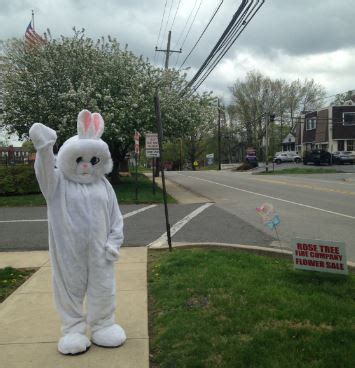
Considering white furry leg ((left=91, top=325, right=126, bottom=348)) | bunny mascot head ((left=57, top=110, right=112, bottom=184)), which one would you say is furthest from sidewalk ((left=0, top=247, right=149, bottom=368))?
bunny mascot head ((left=57, top=110, right=112, bottom=184))

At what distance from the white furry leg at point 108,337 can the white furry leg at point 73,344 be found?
4.6 inches

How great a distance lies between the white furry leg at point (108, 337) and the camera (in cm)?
405

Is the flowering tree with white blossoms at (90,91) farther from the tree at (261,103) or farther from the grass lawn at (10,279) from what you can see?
the tree at (261,103)

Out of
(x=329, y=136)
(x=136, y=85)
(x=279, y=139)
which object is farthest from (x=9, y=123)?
(x=279, y=139)

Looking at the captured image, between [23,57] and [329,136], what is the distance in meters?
41.4

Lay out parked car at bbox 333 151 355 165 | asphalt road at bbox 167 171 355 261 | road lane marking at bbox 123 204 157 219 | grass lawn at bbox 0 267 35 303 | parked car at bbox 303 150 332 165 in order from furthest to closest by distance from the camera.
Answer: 1. parked car at bbox 303 150 332 165
2. parked car at bbox 333 151 355 165
3. road lane marking at bbox 123 204 157 219
4. asphalt road at bbox 167 171 355 261
5. grass lawn at bbox 0 267 35 303

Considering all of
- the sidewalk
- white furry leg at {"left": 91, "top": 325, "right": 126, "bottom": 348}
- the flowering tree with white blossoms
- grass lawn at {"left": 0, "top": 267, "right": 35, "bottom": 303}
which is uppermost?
the flowering tree with white blossoms

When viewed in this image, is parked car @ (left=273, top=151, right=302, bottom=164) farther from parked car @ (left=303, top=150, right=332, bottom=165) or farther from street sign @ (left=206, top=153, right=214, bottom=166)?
street sign @ (left=206, top=153, right=214, bottom=166)

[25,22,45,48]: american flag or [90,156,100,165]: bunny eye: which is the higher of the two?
[25,22,45,48]: american flag

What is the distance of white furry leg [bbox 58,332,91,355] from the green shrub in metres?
15.5

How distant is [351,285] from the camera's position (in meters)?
5.42

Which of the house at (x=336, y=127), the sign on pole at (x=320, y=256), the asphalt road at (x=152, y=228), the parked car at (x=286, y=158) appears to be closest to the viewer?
the sign on pole at (x=320, y=256)

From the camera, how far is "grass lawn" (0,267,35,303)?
605 centimetres

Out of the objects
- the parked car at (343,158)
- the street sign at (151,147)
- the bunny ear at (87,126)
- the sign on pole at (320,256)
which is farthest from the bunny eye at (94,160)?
the parked car at (343,158)
